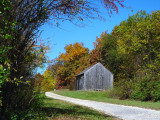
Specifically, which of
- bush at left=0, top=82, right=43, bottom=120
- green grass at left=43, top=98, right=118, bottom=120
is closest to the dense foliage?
green grass at left=43, top=98, right=118, bottom=120

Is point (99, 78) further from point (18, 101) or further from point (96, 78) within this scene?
point (18, 101)

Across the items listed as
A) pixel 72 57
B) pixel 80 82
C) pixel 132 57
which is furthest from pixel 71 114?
pixel 72 57

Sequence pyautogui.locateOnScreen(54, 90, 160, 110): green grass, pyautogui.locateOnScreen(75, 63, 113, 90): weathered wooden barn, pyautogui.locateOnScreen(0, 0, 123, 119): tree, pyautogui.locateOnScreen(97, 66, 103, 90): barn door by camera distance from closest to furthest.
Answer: pyautogui.locateOnScreen(0, 0, 123, 119): tree < pyautogui.locateOnScreen(54, 90, 160, 110): green grass < pyautogui.locateOnScreen(75, 63, 113, 90): weathered wooden barn < pyautogui.locateOnScreen(97, 66, 103, 90): barn door

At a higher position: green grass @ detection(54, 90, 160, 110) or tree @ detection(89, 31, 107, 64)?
tree @ detection(89, 31, 107, 64)

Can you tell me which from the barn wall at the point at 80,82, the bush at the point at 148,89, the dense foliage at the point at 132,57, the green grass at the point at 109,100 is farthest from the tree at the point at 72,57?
the bush at the point at 148,89

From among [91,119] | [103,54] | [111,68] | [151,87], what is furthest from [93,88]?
[91,119]

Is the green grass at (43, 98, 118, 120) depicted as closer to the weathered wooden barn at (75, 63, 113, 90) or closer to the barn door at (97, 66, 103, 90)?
the weathered wooden barn at (75, 63, 113, 90)

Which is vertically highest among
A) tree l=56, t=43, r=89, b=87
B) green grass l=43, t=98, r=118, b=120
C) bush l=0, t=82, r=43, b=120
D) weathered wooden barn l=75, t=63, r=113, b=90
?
tree l=56, t=43, r=89, b=87

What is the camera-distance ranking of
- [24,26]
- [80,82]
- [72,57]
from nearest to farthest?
[24,26] → [80,82] → [72,57]

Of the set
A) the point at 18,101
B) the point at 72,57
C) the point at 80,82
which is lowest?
the point at 18,101

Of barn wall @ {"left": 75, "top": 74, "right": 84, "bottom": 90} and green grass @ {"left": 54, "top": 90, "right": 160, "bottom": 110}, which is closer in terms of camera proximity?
green grass @ {"left": 54, "top": 90, "right": 160, "bottom": 110}

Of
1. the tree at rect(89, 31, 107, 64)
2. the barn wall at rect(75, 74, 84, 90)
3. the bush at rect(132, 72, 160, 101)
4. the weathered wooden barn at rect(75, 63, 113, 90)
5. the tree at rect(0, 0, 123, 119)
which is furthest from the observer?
the tree at rect(89, 31, 107, 64)

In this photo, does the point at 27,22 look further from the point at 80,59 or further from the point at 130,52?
the point at 80,59

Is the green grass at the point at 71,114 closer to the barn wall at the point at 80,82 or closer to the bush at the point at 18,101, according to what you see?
the bush at the point at 18,101
